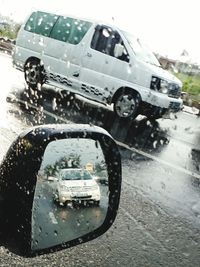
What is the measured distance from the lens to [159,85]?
8.59 meters

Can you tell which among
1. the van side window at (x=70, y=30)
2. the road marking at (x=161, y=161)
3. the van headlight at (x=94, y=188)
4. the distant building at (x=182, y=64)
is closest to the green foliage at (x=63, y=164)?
the van headlight at (x=94, y=188)

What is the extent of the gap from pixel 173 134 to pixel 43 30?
4.18 metres

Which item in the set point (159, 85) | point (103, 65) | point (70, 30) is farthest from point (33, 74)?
point (159, 85)

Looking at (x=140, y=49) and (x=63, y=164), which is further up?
(x=140, y=49)

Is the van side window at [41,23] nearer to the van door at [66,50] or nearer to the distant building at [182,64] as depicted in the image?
the van door at [66,50]

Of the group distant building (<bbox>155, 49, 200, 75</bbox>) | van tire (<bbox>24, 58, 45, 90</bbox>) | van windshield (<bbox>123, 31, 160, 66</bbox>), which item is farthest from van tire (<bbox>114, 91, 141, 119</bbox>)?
distant building (<bbox>155, 49, 200, 75</bbox>)

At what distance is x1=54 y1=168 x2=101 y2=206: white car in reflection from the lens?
1446 mm

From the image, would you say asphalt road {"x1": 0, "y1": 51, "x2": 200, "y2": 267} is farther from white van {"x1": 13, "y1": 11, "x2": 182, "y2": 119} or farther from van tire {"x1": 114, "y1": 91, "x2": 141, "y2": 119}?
white van {"x1": 13, "y1": 11, "x2": 182, "y2": 119}

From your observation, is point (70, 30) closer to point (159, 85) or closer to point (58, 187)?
point (159, 85)

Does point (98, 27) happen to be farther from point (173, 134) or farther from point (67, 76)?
point (173, 134)

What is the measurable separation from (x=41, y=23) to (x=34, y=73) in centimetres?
129

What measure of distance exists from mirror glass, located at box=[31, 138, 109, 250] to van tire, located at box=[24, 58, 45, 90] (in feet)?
29.0

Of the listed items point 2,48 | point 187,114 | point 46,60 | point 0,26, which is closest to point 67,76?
point 46,60

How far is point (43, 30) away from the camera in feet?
32.5
